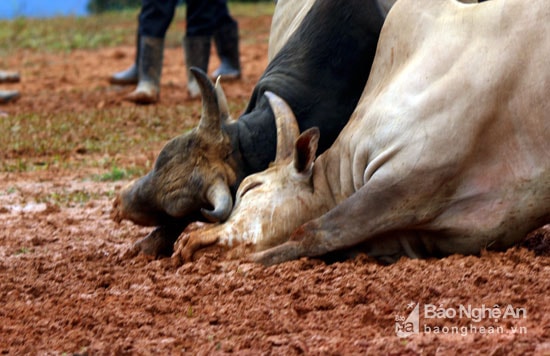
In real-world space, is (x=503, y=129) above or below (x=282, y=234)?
above

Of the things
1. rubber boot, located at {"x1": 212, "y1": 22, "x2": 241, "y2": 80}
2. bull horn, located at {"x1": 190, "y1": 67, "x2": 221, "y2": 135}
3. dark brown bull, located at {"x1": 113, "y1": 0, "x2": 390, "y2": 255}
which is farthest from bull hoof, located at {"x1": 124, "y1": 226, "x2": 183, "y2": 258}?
rubber boot, located at {"x1": 212, "y1": 22, "x2": 241, "y2": 80}

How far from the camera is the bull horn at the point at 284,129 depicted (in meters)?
4.66

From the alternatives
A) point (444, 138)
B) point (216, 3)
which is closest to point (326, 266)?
point (444, 138)

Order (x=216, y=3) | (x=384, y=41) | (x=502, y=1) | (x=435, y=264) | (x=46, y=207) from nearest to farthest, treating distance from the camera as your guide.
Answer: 1. (x=435, y=264)
2. (x=502, y=1)
3. (x=384, y=41)
4. (x=46, y=207)
5. (x=216, y=3)

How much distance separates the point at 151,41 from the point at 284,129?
196 inches

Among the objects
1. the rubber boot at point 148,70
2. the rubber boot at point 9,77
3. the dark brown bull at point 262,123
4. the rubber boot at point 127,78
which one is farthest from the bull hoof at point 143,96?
the dark brown bull at point 262,123

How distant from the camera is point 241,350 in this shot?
3.29 m

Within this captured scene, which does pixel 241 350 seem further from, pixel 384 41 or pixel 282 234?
pixel 384 41

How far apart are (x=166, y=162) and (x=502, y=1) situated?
59.9 inches

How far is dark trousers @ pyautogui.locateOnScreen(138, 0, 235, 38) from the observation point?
9.47 m

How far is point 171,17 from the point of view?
959 centimetres

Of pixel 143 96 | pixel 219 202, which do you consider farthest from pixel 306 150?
pixel 143 96

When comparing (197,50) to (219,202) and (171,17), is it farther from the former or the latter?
(219,202)

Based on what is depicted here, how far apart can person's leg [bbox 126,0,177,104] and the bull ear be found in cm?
512
